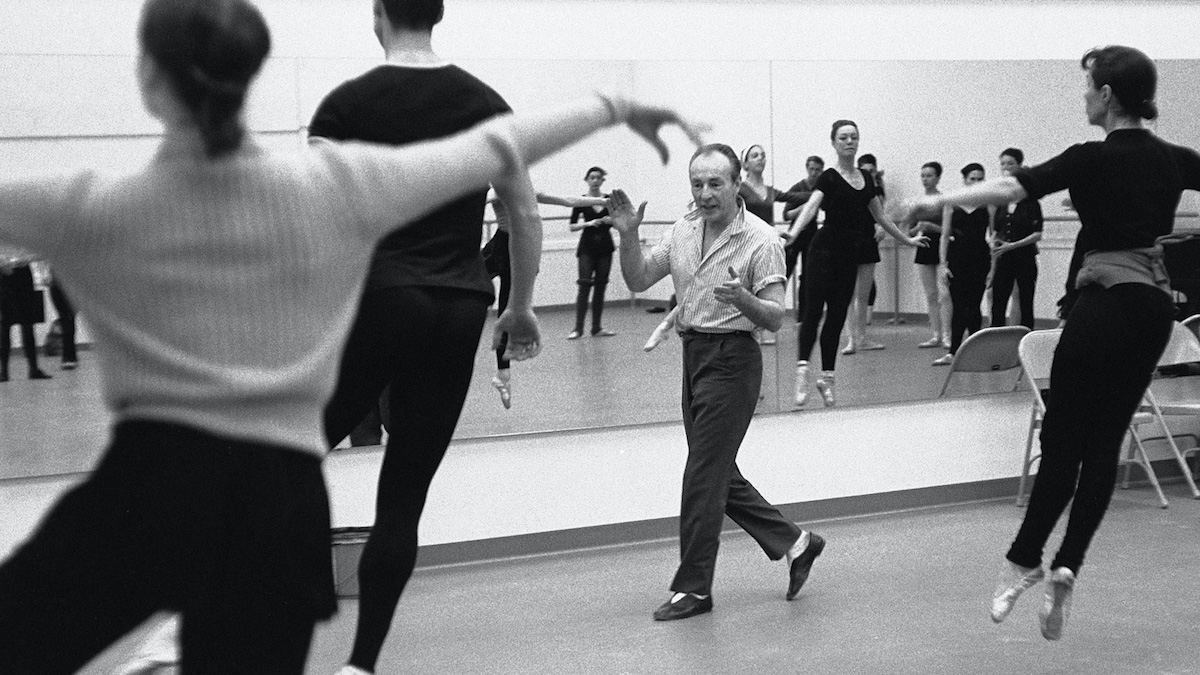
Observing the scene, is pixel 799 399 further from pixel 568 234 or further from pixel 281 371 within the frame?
pixel 281 371

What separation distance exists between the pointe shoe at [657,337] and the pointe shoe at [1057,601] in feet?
7.78

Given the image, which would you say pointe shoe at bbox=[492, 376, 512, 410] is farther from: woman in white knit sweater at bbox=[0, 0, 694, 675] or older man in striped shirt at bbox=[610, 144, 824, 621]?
woman in white knit sweater at bbox=[0, 0, 694, 675]

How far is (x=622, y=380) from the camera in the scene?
6.42 meters

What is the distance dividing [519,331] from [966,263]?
4.70m

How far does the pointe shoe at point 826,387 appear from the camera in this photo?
6.89 metres

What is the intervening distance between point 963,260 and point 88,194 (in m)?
6.32

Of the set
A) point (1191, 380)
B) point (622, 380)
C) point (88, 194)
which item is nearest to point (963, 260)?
point (1191, 380)

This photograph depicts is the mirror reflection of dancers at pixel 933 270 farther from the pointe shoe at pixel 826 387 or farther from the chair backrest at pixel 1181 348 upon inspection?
the chair backrest at pixel 1181 348

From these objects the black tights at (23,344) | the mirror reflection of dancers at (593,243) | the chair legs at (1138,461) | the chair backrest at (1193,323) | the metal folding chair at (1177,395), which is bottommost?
the chair legs at (1138,461)

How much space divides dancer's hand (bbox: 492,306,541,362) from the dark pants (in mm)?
1516

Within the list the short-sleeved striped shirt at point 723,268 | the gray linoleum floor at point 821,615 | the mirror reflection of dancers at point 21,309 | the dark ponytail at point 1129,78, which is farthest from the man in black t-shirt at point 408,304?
the mirror reflection of dancers at point 21,309

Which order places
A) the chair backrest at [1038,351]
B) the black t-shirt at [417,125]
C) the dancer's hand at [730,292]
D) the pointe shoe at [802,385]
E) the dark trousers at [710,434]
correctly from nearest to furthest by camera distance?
the black t-shirt at [417,125] → the dancer's hand at [730,292] → the dark trousers at [710,434] → the pointe shoe at [802,385] → the chair backrest at [1038,351]

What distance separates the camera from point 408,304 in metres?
2.98

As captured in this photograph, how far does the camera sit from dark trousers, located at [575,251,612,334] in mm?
6215
